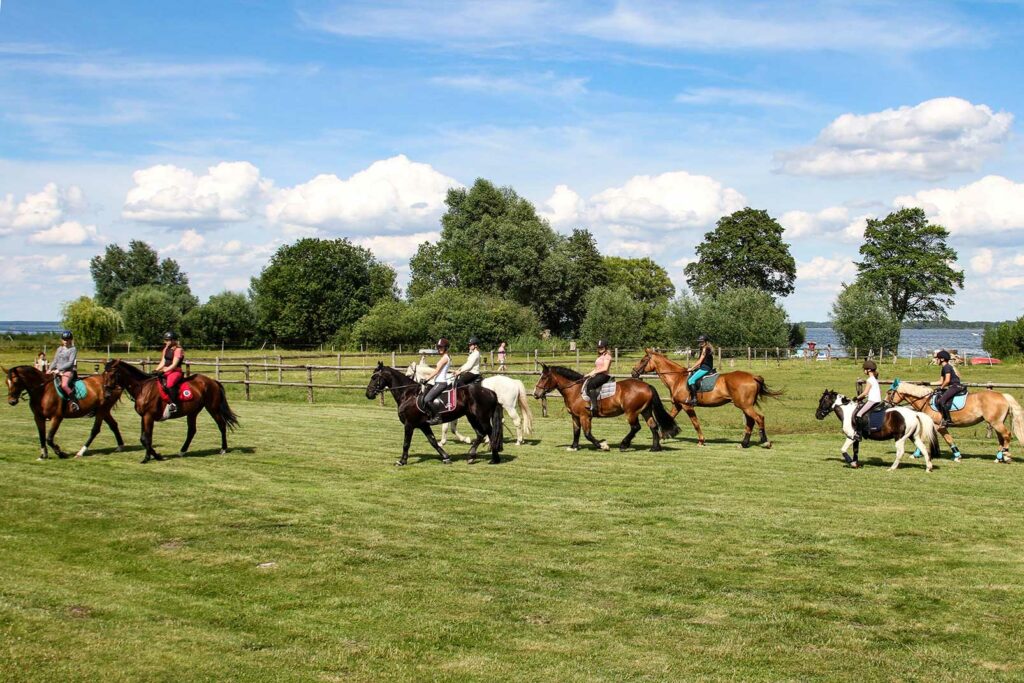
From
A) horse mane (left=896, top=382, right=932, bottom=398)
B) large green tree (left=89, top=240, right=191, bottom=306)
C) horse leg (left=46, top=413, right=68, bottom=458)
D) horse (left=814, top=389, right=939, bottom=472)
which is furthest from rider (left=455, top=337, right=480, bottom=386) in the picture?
large green tree (left=89, top=240, right=191, bottom=306)

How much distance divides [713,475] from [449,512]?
5.30m

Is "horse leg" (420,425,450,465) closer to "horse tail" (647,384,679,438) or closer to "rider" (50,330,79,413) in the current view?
"horse tail" (647,384,679,438)

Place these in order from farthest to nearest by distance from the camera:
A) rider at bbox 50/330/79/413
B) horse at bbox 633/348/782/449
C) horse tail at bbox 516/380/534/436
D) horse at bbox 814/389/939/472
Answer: horse tail at bbox 516/380/534/436 → horse at bbox 633/348/782/449 → rider at bbox 50/330/79/413 → horse at bbox 814/389/939/472

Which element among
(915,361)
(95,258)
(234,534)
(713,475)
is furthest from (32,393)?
(95,258)

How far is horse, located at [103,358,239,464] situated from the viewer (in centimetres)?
1636

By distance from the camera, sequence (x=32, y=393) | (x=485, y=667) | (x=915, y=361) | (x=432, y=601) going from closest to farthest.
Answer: (x=485, y=667), (x=432, y=601), (x=32, y=393), (x=915, y=361)

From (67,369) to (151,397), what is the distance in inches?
83.1

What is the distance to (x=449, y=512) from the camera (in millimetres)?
12188

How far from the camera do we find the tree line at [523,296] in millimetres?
70438

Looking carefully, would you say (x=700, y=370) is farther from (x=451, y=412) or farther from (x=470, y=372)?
(x=451, y=412)

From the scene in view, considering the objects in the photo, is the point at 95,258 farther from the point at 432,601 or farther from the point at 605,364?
the point at 432,601

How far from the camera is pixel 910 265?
79.8m

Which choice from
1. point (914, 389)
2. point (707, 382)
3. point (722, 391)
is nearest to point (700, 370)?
point (707, 382)

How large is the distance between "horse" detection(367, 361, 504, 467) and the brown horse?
16.9 feet
